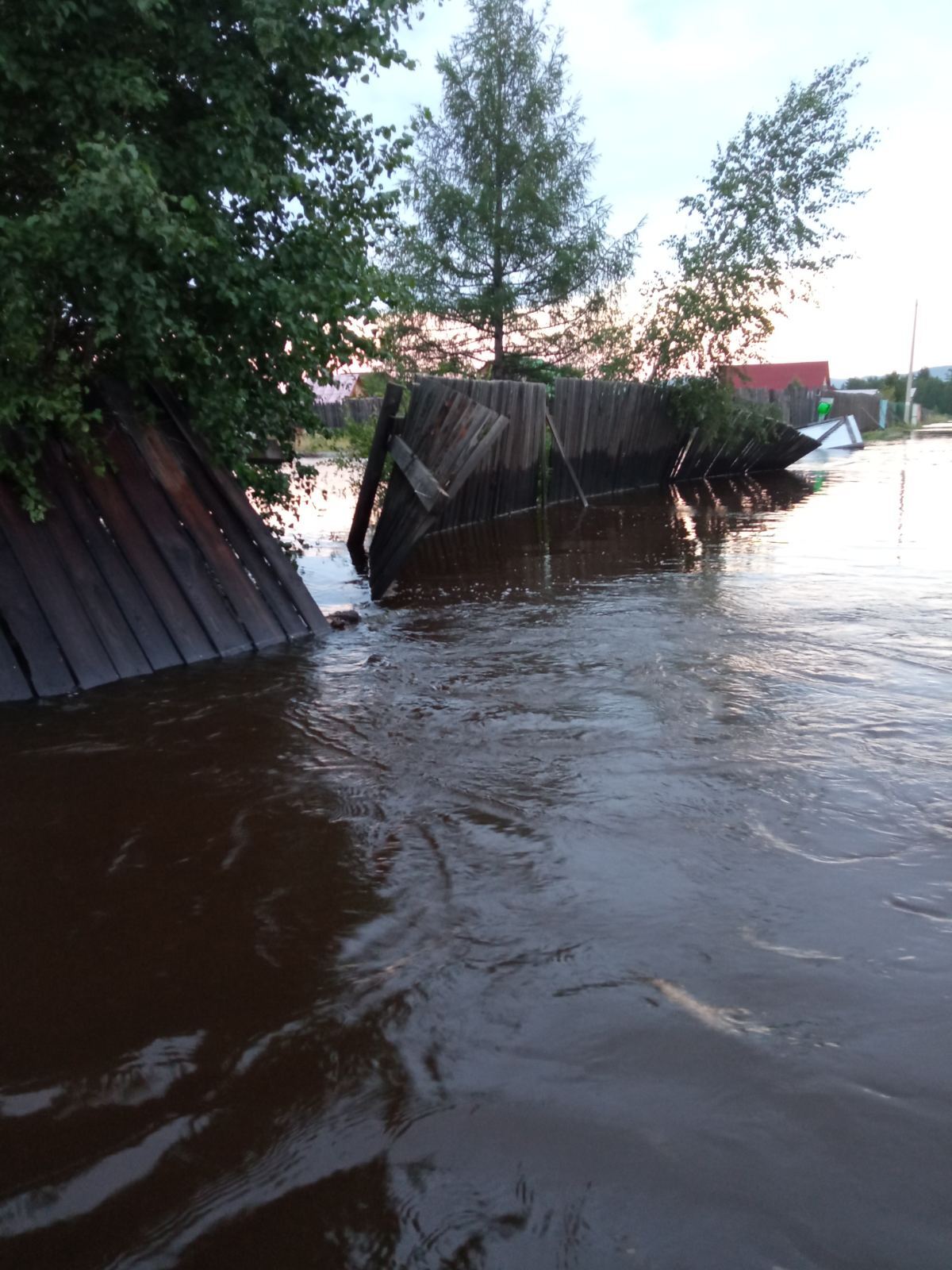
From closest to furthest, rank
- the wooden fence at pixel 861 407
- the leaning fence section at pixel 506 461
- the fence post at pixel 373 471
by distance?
the fence post at pixel 373 471 → the leaning fence section at pixel 506 461 → the wooden fence at pixel 861 407

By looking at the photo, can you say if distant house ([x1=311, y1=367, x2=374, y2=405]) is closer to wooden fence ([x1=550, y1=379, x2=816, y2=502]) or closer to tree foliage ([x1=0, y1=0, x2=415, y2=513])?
tree foliage ([x1=0, y1=0, x2=415, y2=513])

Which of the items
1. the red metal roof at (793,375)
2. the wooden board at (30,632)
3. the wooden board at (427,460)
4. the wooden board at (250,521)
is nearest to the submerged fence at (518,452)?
the wooden board at (427,460)

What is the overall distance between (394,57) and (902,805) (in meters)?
4.77

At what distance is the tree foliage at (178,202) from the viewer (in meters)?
4.88

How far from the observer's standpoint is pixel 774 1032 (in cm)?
239

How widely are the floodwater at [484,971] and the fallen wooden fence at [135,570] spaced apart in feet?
1.16

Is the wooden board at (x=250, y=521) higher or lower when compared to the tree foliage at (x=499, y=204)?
lower

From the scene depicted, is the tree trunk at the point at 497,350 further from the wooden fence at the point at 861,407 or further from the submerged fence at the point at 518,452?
the wooden fence at the point at 861,407

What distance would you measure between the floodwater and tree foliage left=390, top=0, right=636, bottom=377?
13691 millimetres

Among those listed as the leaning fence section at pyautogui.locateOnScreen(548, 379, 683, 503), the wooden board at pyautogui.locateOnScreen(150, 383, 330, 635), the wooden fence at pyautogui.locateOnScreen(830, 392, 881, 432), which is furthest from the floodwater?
the wooden fence at pyautogui.locateOnScreen(830, 392, 881, 432)

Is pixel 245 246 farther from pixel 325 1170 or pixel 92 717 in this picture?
pixel 325 1170

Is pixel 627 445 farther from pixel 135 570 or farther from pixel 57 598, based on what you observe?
pixel 57 598

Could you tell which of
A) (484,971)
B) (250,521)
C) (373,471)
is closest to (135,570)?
(250,521)

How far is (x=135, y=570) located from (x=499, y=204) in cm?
1407
